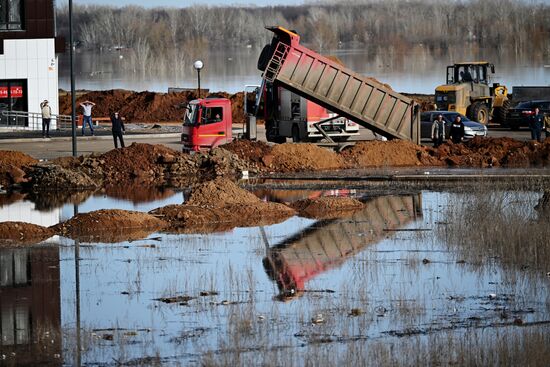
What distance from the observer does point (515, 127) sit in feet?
177

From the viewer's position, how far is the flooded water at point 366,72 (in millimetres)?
107438

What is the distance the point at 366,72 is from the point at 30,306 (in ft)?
374

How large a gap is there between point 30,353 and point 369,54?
18100 centimetres

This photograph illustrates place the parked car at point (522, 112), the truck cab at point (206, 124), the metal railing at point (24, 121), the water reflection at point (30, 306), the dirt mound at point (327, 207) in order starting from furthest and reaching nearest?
1. the metal railing at point (24, 121)
2. the parked car at point (522, 112)
3. the truck cab at point (206, 124)
4. the dirt mound at point (327, 207)
5. the water reflection at point (30, 306)

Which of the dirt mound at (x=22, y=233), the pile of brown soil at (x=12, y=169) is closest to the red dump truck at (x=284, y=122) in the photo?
the pile of brown soil at (x=12, y=169)

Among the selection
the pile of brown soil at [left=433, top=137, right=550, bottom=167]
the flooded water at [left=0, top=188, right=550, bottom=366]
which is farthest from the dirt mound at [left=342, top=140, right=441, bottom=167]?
the flooded water at [left=0, top=188, right=550, bottom=366]

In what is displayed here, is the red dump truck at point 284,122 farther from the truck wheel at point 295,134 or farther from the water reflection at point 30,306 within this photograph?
the water reflection at point 30,306

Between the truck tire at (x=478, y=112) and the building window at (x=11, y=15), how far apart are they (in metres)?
23.1

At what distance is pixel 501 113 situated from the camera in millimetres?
55062

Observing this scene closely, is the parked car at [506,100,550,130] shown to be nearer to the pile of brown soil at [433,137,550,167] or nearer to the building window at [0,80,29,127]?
the pile of brown soil at [433,137,550,167]

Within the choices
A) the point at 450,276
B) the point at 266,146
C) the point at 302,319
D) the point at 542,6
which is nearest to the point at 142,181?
the point at 266,146

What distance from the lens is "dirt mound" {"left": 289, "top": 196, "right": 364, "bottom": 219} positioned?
26.4m

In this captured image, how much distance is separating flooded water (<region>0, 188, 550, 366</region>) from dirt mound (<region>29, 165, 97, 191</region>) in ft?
32.5

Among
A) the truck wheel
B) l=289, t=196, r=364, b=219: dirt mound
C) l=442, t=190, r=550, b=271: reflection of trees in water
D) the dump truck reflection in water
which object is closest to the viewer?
the dump truck reflection in water
